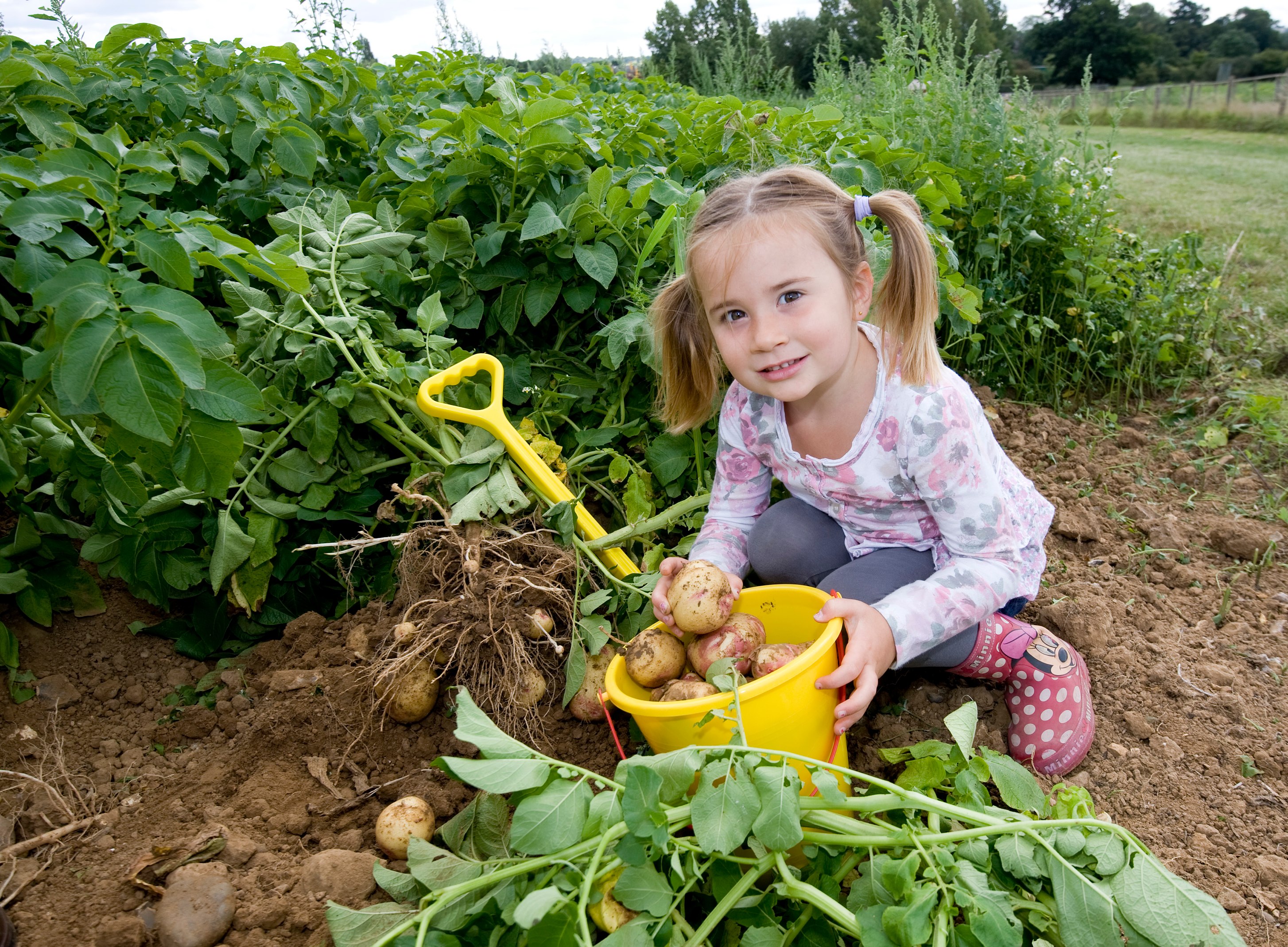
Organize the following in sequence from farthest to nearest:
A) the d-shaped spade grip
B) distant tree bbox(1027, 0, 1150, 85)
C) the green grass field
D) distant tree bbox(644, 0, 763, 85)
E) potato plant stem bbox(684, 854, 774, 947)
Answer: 1. distant tree bbox(1027, 0, 1150, 85)
2. distant tree bbox(644, 0, 763, 85)
3. the green grass field
4. the d-shaped spade grip
5. potato plant stem bbox(684, 854, 774, 947)

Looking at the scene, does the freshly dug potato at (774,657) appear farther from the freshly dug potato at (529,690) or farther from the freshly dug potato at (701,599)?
the freshly dug potato at (529,690)

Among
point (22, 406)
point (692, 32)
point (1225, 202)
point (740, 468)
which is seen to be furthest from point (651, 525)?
point (692, 32)

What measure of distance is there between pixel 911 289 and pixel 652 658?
905 mm

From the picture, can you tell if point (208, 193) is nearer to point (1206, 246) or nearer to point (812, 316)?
point (812, 316)

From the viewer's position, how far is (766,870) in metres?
1.22

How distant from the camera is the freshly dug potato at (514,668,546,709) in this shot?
68.3 inches

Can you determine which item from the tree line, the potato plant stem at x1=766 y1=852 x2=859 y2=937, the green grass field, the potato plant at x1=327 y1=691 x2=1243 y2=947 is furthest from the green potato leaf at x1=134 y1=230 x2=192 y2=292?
the tree line

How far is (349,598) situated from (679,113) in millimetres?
1912

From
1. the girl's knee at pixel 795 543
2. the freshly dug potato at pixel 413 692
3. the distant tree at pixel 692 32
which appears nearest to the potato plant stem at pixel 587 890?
the freshly dug potato at pixel 413 692

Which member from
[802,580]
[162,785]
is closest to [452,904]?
[162,785]

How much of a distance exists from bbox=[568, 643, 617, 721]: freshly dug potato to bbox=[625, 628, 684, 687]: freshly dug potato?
0.54 ft

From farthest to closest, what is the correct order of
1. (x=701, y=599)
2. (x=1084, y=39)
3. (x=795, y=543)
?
(x=1084, y=39)
(x=795, y=543)
(x=701, y=599)

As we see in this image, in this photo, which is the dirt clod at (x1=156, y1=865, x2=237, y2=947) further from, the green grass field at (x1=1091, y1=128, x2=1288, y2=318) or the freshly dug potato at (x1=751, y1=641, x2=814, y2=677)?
the green grass field at (x1=1091, y1=128, x2=1288, y2=318)

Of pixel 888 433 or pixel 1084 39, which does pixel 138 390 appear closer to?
pixel 888 433
